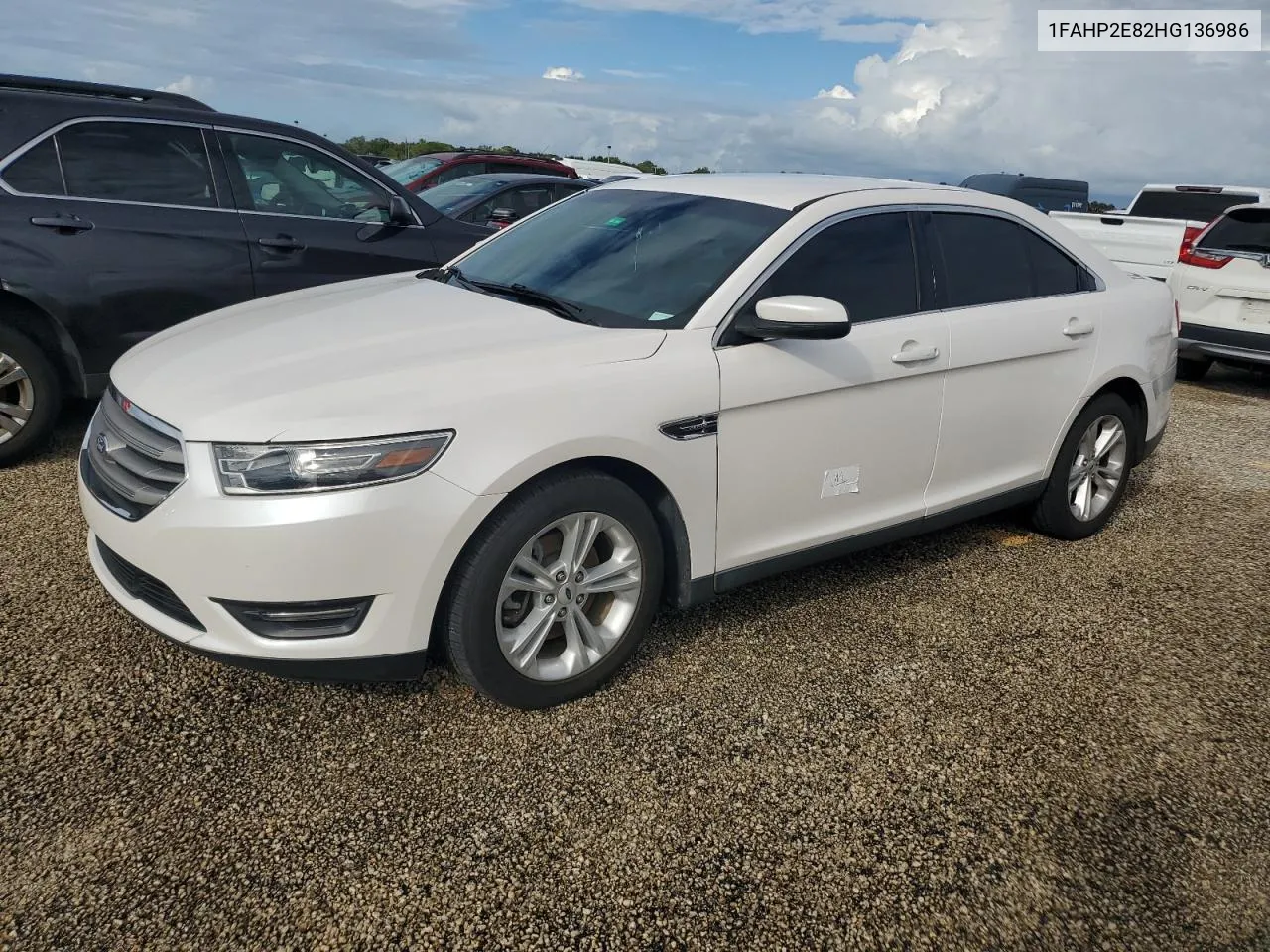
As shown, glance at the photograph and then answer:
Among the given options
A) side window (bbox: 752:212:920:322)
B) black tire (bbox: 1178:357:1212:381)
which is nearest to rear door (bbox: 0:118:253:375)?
side window (bbox: 752:212:920:322)

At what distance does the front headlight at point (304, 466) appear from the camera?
250 cm

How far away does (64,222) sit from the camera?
4.71m

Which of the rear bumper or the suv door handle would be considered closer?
the suv door handle

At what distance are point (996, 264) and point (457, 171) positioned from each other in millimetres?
9179

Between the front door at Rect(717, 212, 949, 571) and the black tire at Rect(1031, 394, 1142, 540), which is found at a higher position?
the front door at Rect(717, 212, 949, 571)

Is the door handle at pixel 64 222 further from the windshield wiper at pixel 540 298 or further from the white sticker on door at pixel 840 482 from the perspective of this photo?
the white sticker on door at pixel 840 482

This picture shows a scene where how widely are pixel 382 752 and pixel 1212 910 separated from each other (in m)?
2.17

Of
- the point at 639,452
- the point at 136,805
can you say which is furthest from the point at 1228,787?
the point at 136,805

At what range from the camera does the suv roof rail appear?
4980 millimetres

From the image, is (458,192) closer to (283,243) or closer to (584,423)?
(283,243)

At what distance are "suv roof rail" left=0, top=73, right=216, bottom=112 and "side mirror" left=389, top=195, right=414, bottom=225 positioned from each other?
1.05 m

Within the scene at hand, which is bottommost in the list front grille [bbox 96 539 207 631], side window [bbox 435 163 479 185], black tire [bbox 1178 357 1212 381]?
black tire [bbox 1178 357 1212 381]

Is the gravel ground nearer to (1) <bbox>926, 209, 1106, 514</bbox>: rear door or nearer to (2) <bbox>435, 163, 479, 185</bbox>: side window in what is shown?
(1) <bbox>926, 209, 1106, 514</bbox>: rear door

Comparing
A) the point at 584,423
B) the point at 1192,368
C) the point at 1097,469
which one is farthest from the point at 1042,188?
→ the point at 584,423
